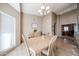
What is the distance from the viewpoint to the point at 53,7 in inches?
66.2

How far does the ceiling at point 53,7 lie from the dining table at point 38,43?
0.50 meters

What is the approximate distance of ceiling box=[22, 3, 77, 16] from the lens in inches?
63.8

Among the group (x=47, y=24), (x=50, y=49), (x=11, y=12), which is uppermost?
(x=11, y=12)

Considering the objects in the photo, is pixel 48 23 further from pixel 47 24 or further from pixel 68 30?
pixel 68 30

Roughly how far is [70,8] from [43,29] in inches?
25.6

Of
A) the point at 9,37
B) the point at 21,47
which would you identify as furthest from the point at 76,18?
the point at 9,37

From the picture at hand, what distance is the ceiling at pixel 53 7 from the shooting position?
1619 millimetres

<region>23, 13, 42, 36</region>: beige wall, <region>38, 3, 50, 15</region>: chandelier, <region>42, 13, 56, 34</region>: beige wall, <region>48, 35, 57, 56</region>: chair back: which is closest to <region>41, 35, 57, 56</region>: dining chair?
<region>48, 35, 57, 56</region>: chair back

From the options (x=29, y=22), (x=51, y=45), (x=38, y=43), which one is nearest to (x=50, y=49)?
(x=51, y=45)

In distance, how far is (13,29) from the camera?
164cm

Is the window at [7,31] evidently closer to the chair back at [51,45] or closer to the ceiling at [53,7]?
the ceiling at [53,7]

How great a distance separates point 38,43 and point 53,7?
2.47 feet

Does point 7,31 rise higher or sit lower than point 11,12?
lower

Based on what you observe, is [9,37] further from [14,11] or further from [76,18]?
[76,18]
